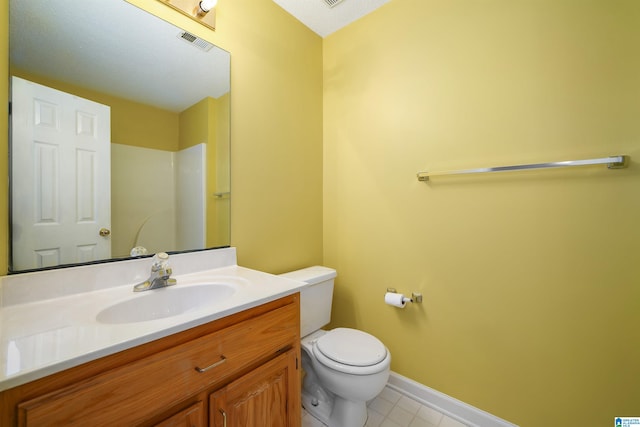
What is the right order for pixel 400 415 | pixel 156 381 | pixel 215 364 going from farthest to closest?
pixel 400 415, pixel 215 364, pixel 156 381

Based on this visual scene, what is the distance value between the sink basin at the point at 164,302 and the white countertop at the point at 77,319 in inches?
0.9

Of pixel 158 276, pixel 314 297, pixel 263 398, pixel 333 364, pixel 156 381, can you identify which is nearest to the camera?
pixel 156 381

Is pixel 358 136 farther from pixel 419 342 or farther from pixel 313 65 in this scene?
pixel 419 342

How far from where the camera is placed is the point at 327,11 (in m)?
1.69

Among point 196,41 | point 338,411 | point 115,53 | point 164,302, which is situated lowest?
point 338,411

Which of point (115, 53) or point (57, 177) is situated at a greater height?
point (115, 53)

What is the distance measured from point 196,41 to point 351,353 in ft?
5.62

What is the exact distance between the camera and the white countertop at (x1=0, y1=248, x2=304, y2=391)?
1.75 feet

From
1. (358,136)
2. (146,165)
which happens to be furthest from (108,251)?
(358,136)

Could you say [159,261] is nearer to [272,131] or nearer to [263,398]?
[263,398]

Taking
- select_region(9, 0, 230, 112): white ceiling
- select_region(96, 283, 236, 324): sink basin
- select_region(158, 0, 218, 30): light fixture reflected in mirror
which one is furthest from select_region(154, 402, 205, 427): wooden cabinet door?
select_region(158, 0, 218, 30): light fixture reflected in mirror

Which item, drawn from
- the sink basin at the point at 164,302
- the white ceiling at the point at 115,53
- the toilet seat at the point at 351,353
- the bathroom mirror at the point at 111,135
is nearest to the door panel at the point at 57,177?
the bathroom mirror at the point at 111,135

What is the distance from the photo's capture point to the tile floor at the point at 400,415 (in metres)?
1.38

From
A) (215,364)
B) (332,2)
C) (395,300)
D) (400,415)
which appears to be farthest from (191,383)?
(332,2)
